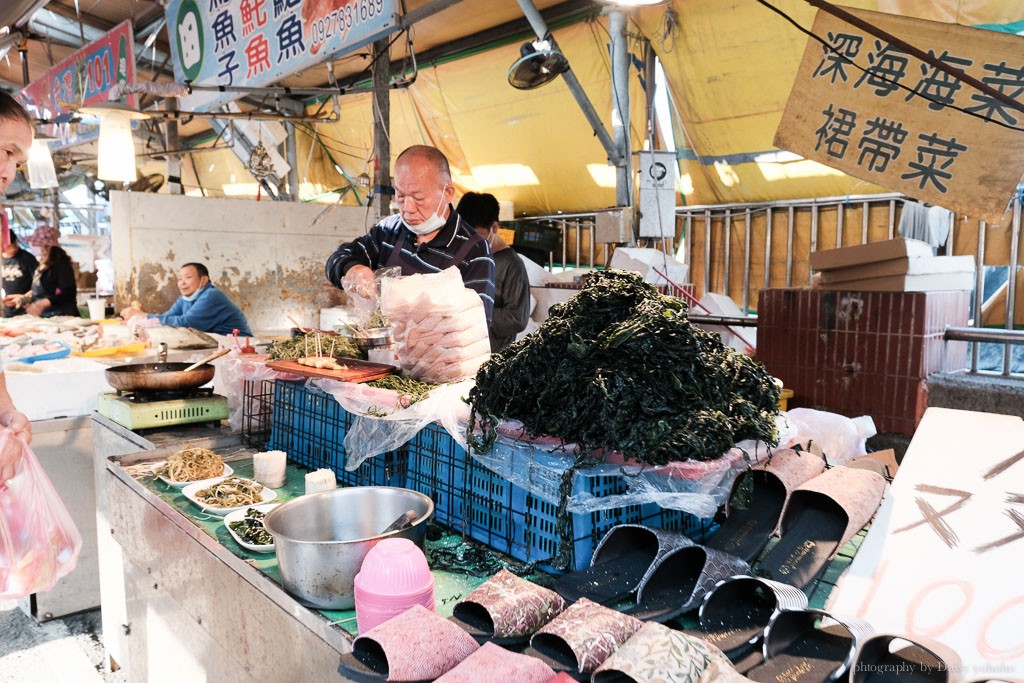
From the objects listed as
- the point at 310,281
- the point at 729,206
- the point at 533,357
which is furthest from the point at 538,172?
the point at 533,357

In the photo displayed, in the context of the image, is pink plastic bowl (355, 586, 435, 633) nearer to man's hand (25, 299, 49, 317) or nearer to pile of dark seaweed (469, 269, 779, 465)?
pile of dark seaweed (469, 269, 779, 465)

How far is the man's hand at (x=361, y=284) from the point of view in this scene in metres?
2.72

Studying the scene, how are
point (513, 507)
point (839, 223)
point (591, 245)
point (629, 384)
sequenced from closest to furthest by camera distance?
1. point (629, 384)
2. point (513, 507)
3. point (839, 223)
4. point (591, 245)

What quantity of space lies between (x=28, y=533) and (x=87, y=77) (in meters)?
7.38

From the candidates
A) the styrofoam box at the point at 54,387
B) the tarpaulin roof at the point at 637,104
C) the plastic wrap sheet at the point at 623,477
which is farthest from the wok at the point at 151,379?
the tarpaulin roof at the point at 637,104

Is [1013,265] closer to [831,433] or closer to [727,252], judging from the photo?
[727,252]

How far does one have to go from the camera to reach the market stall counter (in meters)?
1.59

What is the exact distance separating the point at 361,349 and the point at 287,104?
895 cm

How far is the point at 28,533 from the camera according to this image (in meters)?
1.93

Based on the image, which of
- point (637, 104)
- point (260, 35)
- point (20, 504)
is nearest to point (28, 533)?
point (20, 504)

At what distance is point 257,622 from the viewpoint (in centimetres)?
178

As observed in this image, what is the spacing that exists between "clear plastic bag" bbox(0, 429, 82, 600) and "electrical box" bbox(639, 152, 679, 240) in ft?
A: 15.2

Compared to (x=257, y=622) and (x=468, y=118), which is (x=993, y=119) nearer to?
(x=257, y=622)

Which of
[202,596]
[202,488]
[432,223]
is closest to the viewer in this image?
[202,596]
